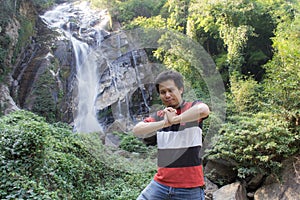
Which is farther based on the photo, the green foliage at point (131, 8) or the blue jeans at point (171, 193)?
the green foliage at point (131, 8)

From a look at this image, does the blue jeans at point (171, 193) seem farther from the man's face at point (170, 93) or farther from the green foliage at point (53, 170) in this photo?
the green foliage at point (53, 170)

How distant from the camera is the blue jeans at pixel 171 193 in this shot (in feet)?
5.60

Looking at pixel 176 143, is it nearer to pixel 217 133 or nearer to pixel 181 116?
pixel 181 116

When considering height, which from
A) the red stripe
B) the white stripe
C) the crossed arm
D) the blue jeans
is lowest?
the blue jeans

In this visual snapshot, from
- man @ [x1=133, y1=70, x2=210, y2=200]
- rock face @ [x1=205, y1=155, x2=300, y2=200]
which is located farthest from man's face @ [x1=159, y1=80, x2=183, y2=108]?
rock face @ [x1=205, y1=155, x2=300, y2=200]

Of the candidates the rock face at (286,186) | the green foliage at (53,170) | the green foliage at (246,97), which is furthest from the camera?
the green foliage at (246,97)

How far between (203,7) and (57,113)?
7.44 meters

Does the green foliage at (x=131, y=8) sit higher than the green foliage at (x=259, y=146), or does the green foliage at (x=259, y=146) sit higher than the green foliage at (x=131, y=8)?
the green foliage at (x=131, y=8)

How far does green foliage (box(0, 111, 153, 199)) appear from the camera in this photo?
2.93 meters

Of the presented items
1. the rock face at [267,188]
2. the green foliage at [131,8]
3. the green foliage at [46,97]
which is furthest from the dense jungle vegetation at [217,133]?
the green foliage at [131,8]

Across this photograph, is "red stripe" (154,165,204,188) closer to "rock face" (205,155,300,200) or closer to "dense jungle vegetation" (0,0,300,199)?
"dense jungle vegetation" (0,0,300,199)

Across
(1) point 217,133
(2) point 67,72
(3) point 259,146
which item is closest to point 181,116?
(3) point 259,146

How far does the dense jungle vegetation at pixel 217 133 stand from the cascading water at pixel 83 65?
2342 mm

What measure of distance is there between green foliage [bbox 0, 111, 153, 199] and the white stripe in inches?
70.3
